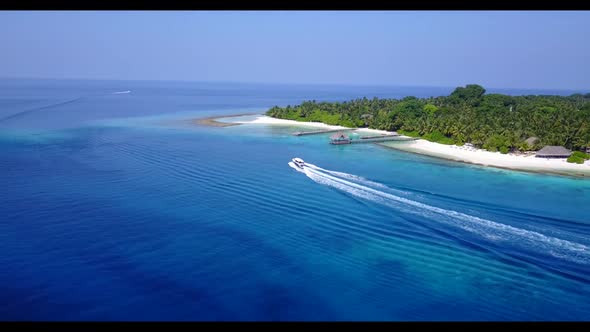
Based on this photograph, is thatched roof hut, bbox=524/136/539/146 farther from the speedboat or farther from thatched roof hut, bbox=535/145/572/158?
the speedboat

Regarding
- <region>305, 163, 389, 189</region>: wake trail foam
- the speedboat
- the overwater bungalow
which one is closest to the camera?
<region>305, 163, 389, 189</region>: wake trail foam

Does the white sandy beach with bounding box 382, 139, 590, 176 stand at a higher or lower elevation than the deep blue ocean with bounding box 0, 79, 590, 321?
higher

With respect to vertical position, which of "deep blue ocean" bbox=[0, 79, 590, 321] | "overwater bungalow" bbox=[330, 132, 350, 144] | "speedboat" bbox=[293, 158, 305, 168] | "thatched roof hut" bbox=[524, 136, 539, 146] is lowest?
"deep blue ocean" bbox=[0, 79, 590, 321]

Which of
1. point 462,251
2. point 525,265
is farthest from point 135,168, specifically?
point 525,265

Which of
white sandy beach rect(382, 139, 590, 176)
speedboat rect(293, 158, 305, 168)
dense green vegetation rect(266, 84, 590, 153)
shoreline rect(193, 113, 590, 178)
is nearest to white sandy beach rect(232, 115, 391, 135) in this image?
dense green vegetation rect(266, 84, 590, 153)

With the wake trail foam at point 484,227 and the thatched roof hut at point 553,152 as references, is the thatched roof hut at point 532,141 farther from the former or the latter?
the wake trail foam at point 484,227

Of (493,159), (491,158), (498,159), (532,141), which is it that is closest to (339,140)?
(491,158)

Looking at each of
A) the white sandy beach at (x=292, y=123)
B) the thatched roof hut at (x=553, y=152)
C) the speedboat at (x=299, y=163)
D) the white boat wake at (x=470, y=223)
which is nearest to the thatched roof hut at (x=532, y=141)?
the thatched roof hut at (x=553, y=152)
